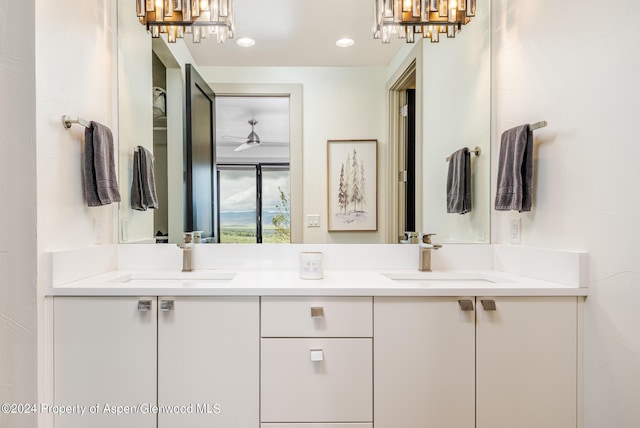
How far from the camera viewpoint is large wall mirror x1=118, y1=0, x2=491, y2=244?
1.70 m

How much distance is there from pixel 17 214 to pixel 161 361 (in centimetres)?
71

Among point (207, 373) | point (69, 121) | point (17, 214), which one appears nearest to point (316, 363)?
point (207, 373)

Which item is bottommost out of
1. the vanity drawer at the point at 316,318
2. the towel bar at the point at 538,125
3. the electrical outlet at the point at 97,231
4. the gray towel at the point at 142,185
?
the vanity drawer at the point at 316,318

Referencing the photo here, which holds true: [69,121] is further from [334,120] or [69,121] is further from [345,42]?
[345,42]

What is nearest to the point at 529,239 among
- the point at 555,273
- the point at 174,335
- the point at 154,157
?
the point at 555,273

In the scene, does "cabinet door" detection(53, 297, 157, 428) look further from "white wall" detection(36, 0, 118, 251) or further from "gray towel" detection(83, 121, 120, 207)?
"gray towel" detection(83, 121, 120, 207)

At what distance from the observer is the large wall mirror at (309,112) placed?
1700 millimetres

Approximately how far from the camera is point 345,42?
1.72m

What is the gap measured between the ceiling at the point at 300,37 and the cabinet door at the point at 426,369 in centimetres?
121

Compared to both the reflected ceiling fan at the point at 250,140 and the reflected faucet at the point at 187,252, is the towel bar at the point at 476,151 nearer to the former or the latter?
the reflected ceiling fan at the point at 250,140

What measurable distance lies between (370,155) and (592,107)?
866mm

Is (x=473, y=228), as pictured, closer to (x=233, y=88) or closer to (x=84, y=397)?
(x=233, y=88)

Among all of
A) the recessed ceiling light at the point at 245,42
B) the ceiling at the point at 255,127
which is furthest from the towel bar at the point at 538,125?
the recessed ceiling light at the point at 245,42

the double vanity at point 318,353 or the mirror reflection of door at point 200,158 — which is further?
the mirror reflection of door at point 200,158
